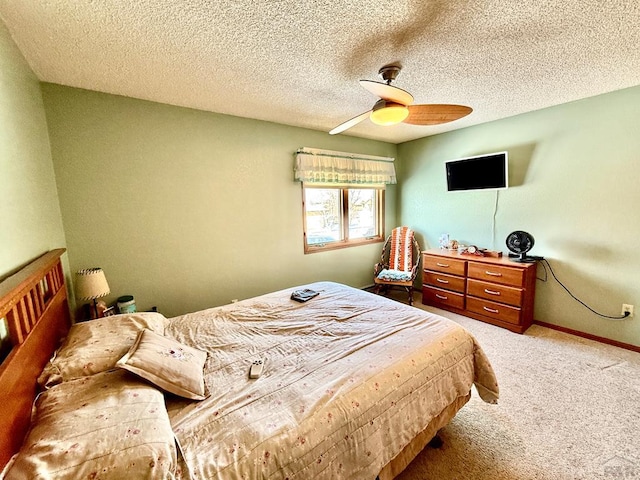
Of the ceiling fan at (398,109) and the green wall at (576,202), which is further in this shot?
the green wall at (576,202)

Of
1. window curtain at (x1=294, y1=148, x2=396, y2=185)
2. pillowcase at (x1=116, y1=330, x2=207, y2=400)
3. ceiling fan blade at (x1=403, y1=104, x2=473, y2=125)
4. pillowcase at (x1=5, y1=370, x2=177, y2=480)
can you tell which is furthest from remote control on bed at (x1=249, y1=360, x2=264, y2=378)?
window curtain at (x1=294, y1=148, x2=396, y2=185)

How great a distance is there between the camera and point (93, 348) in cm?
134

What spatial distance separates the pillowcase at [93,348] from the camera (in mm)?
1205

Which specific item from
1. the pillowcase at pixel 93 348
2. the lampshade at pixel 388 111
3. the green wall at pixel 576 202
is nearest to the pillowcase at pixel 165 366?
the pillowcase at pixel 93 348

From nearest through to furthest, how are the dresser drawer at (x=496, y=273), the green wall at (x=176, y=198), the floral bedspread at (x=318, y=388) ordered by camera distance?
the floral bedspread at (x=318, y=388) < the green wall at (x=176, y=198) < the dresser drawer at (x=496, y=273)

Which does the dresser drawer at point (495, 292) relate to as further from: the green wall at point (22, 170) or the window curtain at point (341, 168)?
the green wall at point (22, 170)

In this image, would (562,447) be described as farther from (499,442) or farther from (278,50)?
(278,50)

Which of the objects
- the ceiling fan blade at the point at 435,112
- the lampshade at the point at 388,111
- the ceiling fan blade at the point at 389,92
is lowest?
the lampshade at the point at 388,111

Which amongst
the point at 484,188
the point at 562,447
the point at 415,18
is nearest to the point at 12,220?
the point at 415,18

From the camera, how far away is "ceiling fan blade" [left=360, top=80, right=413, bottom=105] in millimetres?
1580

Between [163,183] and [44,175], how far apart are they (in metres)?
0.81

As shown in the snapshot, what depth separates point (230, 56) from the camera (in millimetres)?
1764

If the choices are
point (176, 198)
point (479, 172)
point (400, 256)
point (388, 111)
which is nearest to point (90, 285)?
point (176, 198)

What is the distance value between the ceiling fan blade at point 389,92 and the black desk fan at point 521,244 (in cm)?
223
